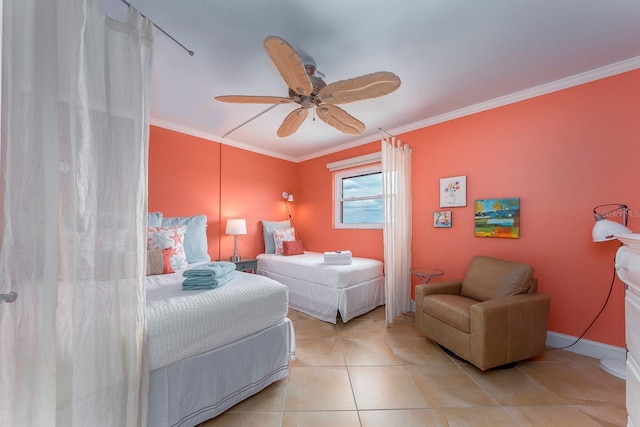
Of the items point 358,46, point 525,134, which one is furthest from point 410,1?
point 525,134

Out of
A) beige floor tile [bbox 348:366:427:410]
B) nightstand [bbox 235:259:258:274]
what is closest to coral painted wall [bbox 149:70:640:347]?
nightstand [bbox 235:259:258:274]

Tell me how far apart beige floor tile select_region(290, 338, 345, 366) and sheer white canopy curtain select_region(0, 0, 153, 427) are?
1301 millimetres

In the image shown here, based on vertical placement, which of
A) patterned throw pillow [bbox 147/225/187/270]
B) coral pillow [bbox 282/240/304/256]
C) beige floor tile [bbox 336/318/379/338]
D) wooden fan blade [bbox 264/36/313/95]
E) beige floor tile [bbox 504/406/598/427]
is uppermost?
wooden fan blade [bbox 264/36/313/95]

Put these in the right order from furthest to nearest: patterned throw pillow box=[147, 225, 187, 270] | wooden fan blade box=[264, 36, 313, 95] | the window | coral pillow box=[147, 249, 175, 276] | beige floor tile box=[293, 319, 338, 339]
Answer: the window, beige floor tile box=[293, 319, 338, 339], patterned throw pillow box=[147, 225, 187, 270], coral pillow box=[147, 249, 175, 276], wooden fan blade box=[264, 36, 313, 95]

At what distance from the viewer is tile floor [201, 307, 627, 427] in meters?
1.47

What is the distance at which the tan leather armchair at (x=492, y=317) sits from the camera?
185 cm

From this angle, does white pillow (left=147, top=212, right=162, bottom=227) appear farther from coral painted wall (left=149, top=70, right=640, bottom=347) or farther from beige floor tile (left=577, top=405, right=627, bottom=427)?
beige floor tile (left=577, top=405, right=627, bottom=427)

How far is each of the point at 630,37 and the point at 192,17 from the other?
9.96 feet

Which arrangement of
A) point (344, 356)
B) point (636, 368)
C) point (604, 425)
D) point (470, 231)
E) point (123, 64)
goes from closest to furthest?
point (636, 368)
point (123, 64)
point (604, 425)
point (344, 356)
point (470, 231)

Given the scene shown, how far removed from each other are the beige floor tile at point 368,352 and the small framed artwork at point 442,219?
5.02ft

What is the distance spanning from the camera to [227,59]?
1.94 metres

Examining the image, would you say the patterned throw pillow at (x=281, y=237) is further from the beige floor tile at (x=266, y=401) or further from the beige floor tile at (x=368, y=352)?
the beige floor tile at (x=266, y=401)

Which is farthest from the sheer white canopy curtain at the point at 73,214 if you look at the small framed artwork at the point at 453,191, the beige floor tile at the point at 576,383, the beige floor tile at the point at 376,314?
the small framed artwork at the point at 453,191

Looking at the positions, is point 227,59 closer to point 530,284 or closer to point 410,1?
point 410,1
